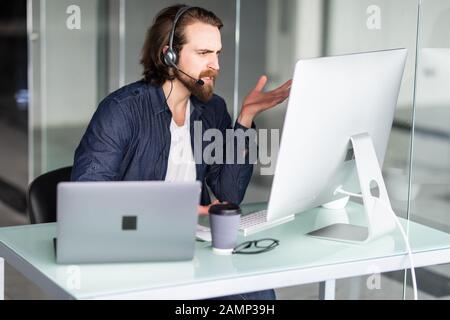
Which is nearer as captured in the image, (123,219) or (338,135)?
(123,219)

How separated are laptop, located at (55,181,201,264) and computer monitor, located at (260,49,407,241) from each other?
269 mm

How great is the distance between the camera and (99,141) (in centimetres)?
262

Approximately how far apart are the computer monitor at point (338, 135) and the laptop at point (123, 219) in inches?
10.6

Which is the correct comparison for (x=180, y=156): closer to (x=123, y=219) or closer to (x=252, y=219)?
(x=252, y=219)

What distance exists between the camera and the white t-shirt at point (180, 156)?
2.79 m

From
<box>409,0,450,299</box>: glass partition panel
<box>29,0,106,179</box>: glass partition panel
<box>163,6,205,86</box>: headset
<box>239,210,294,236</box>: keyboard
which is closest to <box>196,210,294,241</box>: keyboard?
<box>239,210,294,236</box>: keyboard

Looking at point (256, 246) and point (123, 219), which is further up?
point (123, 219)

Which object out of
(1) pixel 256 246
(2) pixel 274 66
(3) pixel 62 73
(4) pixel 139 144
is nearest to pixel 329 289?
(1) pixel 256 246

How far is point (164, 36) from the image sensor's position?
288 centimetres

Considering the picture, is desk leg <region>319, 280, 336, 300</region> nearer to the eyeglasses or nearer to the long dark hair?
the eyeglasses

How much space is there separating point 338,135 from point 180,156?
Answer: 0.64 m

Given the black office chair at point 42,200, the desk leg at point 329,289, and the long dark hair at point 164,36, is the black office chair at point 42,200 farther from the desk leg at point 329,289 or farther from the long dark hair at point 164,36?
the desk leg at point 329,289

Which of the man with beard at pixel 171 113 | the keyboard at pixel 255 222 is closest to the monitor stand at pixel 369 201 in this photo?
the keyboard at pixel 255 222
